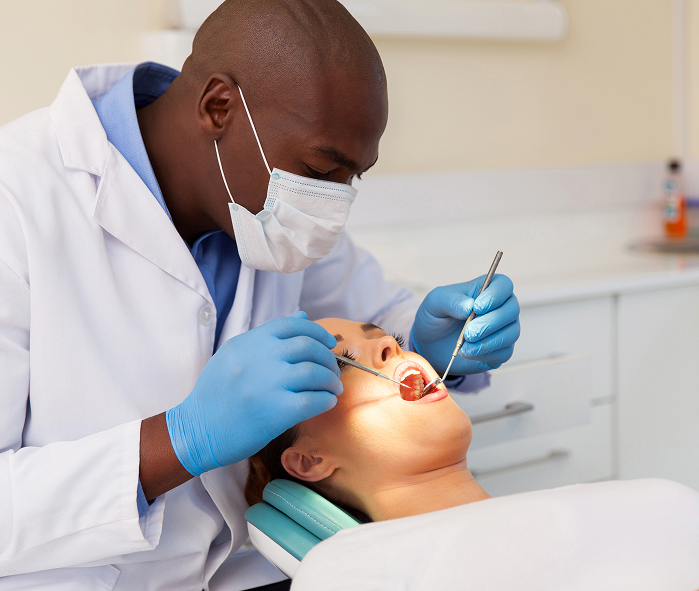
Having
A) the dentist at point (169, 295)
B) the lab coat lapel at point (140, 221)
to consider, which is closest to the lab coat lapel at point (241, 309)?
the dentist at point (169, 295)

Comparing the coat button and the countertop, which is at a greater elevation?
the coat button

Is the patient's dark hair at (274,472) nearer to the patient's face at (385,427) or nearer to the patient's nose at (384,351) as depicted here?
the patient's face at (385,427)

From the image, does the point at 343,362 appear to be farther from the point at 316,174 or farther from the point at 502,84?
the point at 502,84

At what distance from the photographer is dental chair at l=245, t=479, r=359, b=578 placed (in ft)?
3.34

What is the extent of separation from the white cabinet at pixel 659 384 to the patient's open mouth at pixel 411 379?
1.00 m

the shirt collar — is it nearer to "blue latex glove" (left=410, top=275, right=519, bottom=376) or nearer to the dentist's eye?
the dentist's eye

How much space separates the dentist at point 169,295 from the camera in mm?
960

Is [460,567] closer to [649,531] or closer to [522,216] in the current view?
[649,531]

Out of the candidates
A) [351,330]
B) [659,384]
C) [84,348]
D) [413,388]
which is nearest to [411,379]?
[413,388]

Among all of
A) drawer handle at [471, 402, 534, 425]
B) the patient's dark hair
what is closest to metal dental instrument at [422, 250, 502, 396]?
the patient's dark hair

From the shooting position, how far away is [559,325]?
6.09 ft

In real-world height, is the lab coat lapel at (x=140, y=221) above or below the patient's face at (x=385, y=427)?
above

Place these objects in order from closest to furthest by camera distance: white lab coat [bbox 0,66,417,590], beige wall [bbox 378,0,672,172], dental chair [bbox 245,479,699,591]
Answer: dental chair [bbox 245,479,699,591], white lab coat [bbox 0,66,417,590], beige wall [bbox 378,0,672,172]

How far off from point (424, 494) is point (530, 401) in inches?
30.7
